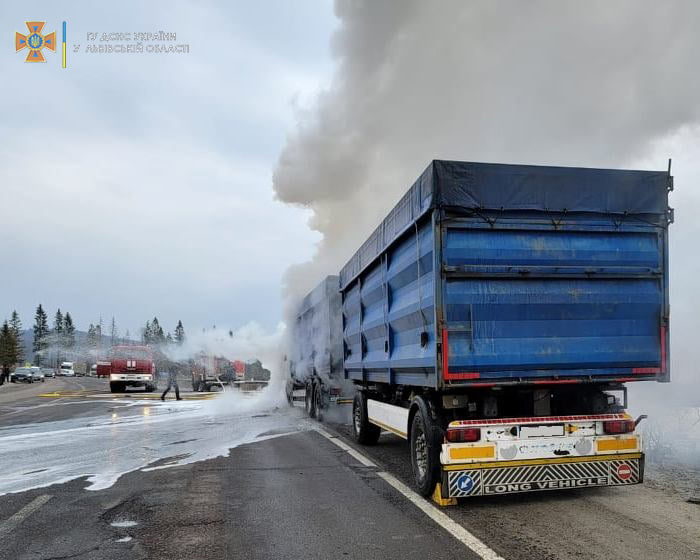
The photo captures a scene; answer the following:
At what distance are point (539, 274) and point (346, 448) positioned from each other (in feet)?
16.3

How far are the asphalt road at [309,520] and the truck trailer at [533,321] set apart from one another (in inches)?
15.4

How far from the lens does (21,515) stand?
541cm

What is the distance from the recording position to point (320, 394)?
1379cm

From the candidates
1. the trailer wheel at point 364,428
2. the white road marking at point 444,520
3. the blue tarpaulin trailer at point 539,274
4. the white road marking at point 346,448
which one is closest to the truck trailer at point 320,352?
the white road marking at point 346,448

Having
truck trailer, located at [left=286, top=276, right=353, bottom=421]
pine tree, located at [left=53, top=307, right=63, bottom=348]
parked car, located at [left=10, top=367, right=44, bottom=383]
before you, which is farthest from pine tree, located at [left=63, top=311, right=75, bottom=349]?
truck trailer, located at [left=286, top=276, right=353, bottom=421]

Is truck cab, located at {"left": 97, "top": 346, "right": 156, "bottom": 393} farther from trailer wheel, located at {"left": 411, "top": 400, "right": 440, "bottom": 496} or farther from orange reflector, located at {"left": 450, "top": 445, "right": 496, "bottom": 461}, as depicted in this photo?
orange reflector, located at {"left": 450, "top": 445, "right": 496, "bottom": 461}

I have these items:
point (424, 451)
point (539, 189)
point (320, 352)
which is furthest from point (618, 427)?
point (320, 352)

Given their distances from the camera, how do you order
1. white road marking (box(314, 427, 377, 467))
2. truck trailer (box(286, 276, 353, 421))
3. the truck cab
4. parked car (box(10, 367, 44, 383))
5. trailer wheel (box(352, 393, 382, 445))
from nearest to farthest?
white road marking (box(314, 427, 377, 467)) < trailer wheel (box(352, 393, 382, 445)) < truck trailer (box(286, 276, 353, 421)) < the truck cab < parked car (box(10, 367, 44, 383))

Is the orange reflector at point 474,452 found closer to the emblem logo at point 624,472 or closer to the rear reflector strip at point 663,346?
the emblem logo at point 624,472

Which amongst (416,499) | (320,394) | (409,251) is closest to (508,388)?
(416,499)

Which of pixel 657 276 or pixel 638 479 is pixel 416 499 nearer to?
pixel 638 479

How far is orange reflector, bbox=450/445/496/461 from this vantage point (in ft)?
17.3

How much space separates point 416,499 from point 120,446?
6.17 m

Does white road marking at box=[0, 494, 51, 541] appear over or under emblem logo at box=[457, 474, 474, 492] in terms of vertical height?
under
